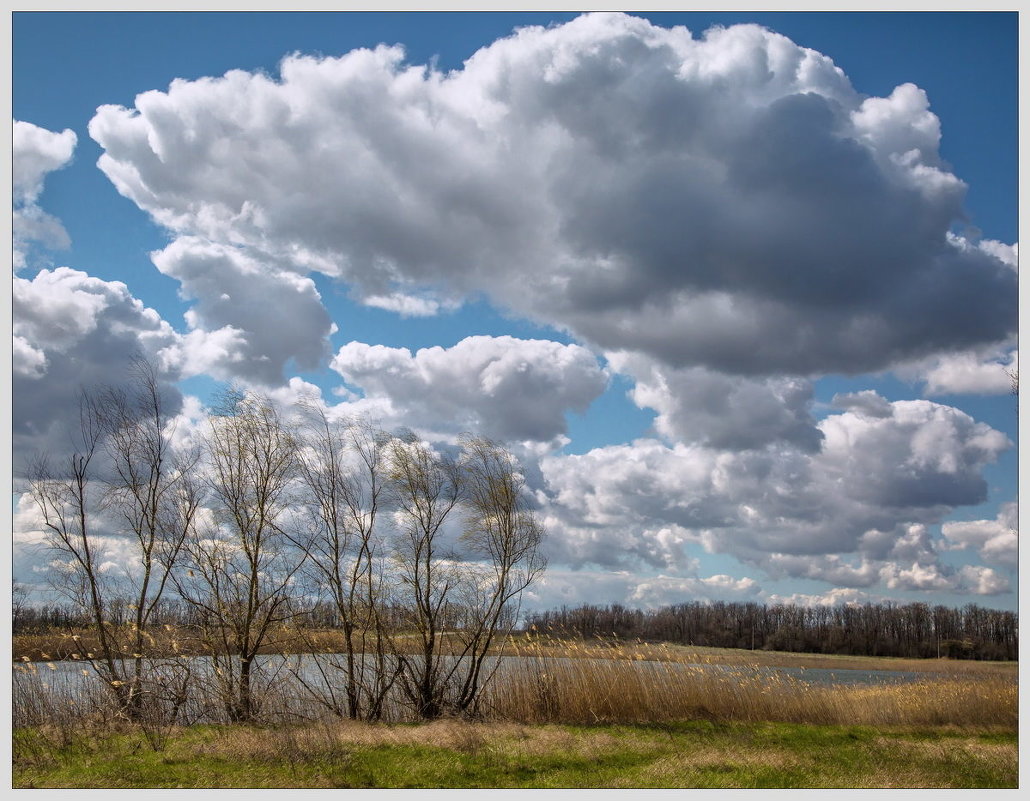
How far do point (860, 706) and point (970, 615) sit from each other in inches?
2559

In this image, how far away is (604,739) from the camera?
13227 mm

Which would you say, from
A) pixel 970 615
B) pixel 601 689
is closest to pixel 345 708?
pixel 601 689

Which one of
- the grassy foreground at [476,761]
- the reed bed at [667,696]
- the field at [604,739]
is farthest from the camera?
the reed bed at [667,696]

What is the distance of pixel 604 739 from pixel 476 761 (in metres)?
2.83

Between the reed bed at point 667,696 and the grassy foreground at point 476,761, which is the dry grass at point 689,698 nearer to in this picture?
the reed bed at point 667,696

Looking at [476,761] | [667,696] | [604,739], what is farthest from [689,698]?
[476,761]

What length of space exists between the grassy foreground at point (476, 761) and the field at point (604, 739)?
33 mm

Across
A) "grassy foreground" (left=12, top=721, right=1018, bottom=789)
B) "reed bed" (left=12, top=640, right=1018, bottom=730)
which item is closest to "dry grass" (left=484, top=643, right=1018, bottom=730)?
"reed bed" (left=12, top=640, right=1018, bottom=730)

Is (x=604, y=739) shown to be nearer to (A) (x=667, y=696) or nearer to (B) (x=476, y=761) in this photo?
(B) (x=476, y=761)

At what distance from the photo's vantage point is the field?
10461mm

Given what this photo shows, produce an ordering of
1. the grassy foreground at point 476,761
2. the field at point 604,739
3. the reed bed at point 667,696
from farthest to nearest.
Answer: the reed bed at point 667,696 < the field at point 604,739 < the grassy foreground at point 476,761

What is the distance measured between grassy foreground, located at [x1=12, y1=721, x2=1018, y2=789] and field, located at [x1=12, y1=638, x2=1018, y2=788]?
0.11ft

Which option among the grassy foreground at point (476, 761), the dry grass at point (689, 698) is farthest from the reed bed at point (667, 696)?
the grassy foreground at point (476, 761)

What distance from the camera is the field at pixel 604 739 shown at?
10461 millimetres
